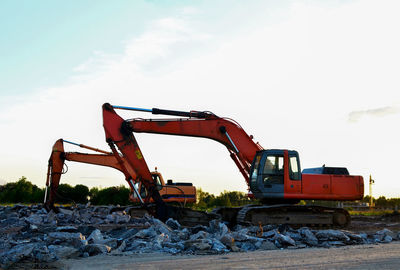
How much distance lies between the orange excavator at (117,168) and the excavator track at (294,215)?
3.62 metres

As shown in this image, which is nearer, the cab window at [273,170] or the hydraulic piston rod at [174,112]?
the cab window at [273,170]

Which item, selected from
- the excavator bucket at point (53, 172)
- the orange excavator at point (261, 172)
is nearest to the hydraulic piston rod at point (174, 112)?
the orange excavator at point (261, 172)

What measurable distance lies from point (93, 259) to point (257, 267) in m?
3.34

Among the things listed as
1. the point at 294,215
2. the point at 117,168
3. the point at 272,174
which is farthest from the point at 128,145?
the point at 117,168

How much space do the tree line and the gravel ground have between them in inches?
926

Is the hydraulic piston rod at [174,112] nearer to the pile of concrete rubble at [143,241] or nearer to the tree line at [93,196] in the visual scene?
the pile of concrete rubble at [143,241]

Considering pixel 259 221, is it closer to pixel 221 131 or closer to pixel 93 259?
pixel 221 131

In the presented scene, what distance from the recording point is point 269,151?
49.5ft

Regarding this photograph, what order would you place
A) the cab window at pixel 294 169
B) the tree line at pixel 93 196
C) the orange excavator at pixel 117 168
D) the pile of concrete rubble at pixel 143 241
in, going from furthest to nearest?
the tree line at pixel 93 196 < the orange excavator at pixel 117 168 < the cab window at pixel 294 169 < the pile of concrete rubble at pixel 143 241

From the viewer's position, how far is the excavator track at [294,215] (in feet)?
48.7

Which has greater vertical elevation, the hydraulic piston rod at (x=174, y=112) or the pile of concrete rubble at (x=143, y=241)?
the hydraulic piston rod at (x=174, y=112)

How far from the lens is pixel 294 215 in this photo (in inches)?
599

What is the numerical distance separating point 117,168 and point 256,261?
15.3 metres

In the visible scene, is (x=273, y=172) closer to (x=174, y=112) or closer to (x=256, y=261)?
(x=174, y=112)
